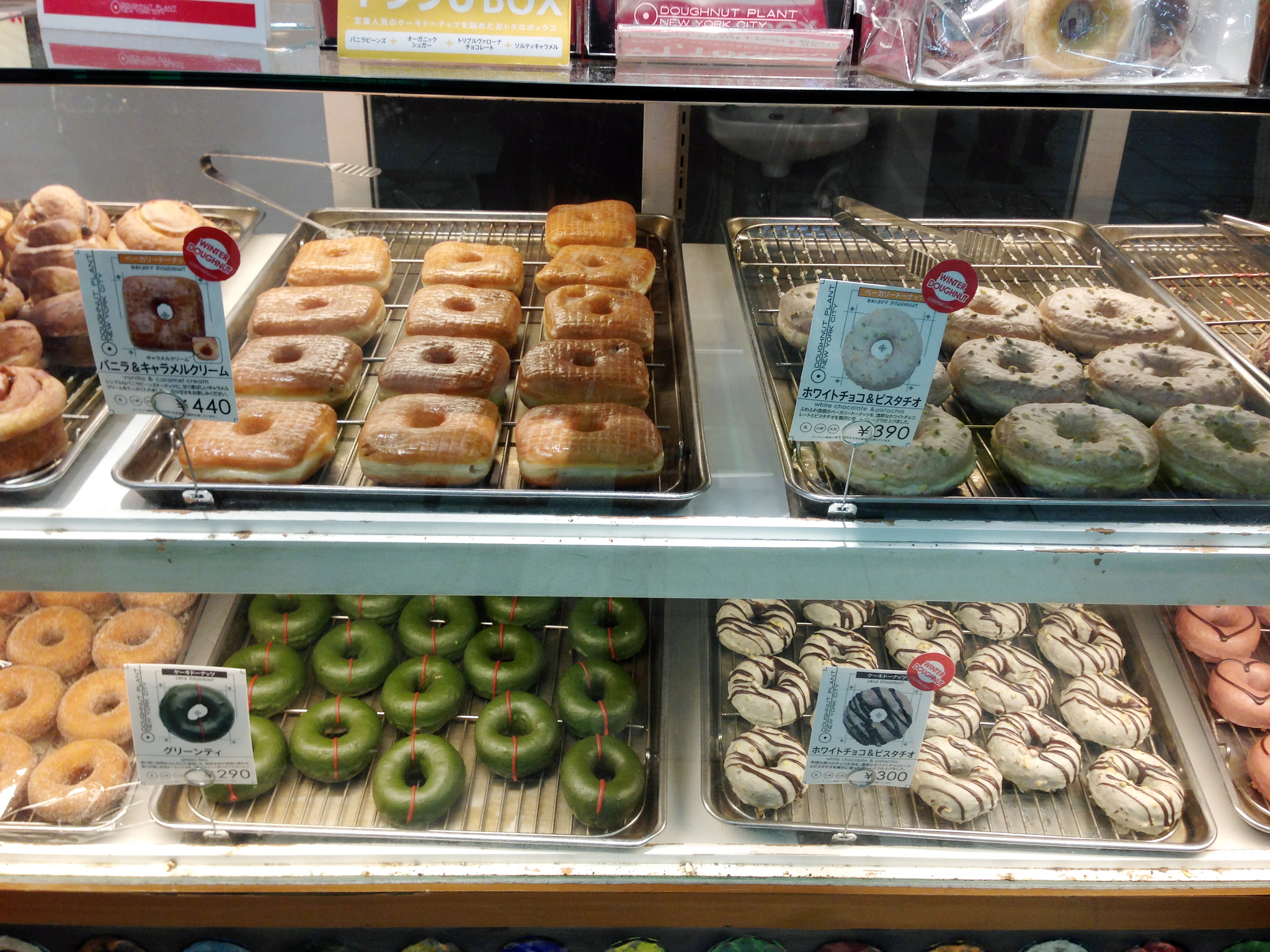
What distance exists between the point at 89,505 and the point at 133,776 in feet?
1.90

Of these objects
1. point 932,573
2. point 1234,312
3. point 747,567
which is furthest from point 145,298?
point 1234,312

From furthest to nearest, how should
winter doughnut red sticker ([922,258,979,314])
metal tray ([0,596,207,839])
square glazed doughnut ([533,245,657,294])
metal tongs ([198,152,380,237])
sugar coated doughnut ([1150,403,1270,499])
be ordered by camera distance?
square glazed doughnut ([533,245,657,294])
metal tongs ([198,152,380,237])
metal tray ([0,596,207,839])
sugar coated doughnut ([1150,403,1270,499])
winter doughnut red sticker ([922,258,979,314])

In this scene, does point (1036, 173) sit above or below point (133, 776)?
above

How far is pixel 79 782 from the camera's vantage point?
1417 mm

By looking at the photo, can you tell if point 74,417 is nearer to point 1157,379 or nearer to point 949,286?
point 949,286

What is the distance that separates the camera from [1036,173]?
1359 mm

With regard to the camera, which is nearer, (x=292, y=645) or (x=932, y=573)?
(x=932, y=573)

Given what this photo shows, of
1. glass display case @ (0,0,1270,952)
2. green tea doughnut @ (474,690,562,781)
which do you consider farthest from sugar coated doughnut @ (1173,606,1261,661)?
green tea doughnut @ (474,690,562,781)

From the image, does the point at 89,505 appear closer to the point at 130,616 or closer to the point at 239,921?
the point at 130,616

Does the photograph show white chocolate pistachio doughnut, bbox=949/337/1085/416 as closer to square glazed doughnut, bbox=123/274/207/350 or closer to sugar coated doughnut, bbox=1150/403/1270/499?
sugar coated doughnut, bbox=1150/403/1270/499

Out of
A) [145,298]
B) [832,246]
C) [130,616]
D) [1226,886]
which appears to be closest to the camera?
[145,298]

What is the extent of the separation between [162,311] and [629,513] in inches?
22.9

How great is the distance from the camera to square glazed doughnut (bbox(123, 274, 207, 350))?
955 millimetres

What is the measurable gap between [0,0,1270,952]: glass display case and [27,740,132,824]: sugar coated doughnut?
1cm
